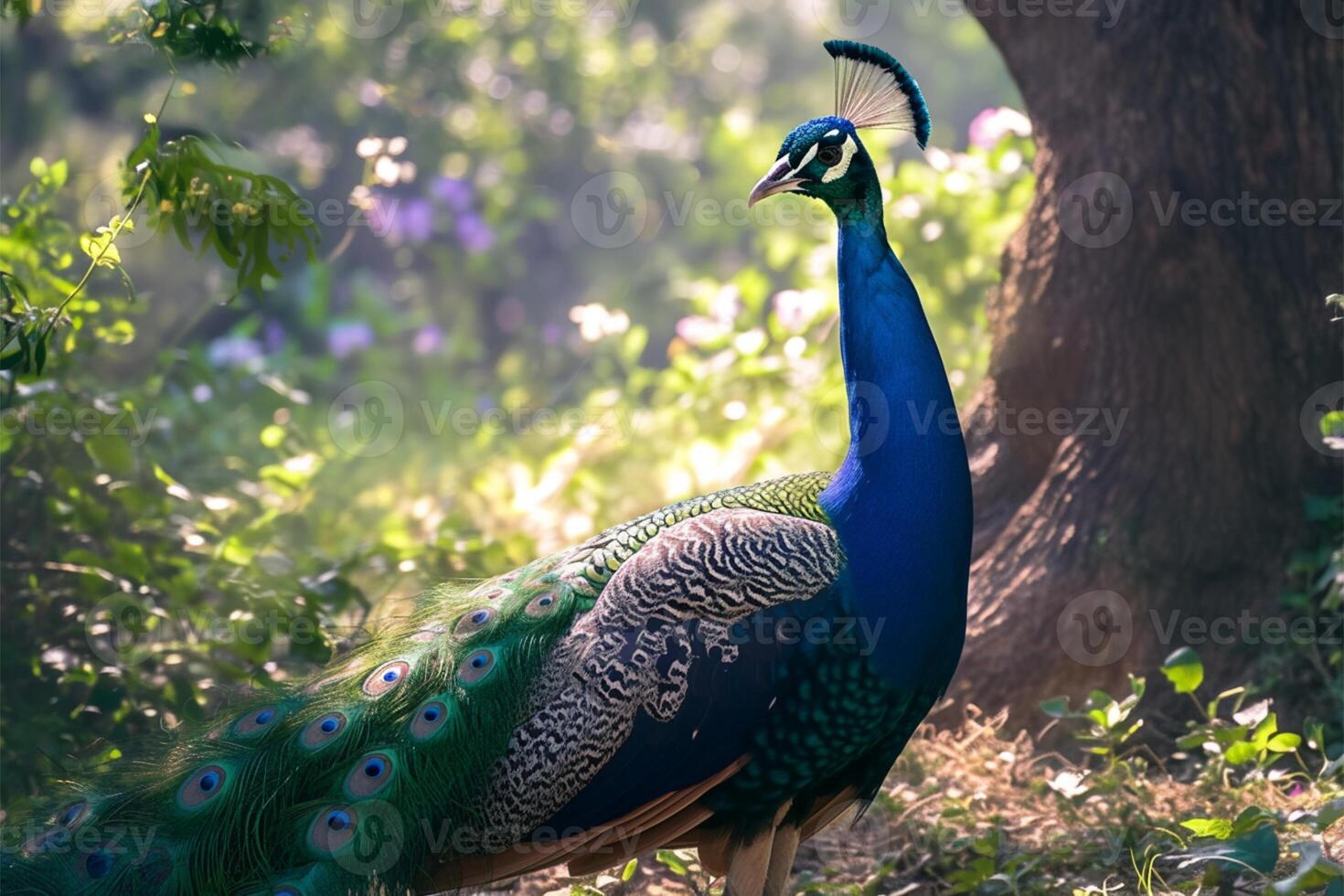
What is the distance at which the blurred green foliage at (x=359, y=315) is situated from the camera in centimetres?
367

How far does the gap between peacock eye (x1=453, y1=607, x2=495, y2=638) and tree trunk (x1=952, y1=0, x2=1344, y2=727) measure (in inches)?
63.1

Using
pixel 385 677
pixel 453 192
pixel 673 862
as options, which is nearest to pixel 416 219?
pixel 453 192

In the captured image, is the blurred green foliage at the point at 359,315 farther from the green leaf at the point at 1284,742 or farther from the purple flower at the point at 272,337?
the green leaf at the point at 1284,742

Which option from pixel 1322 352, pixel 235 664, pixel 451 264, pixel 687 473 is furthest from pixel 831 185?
pixel 451 264

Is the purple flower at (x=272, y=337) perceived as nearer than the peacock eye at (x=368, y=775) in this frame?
No

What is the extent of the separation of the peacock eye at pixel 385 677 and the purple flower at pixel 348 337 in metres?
5.85

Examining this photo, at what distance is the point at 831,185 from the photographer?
9.09 ft

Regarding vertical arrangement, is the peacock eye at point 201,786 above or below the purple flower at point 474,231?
below

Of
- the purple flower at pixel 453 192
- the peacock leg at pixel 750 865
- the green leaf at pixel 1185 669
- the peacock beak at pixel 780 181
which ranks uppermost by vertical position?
the purple flower at pixel 453 192

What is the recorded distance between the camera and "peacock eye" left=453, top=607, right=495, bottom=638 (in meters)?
2.70

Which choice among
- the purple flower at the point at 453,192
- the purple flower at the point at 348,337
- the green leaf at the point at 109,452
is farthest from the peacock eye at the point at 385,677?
the purple flower at the point at 453,192

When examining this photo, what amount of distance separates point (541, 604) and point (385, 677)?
33 cm

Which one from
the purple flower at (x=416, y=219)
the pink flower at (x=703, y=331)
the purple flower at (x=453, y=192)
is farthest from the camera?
the purple flower at (x=453, y=192)

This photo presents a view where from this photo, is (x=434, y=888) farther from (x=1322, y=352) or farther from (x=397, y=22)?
(x=397, y=22)
